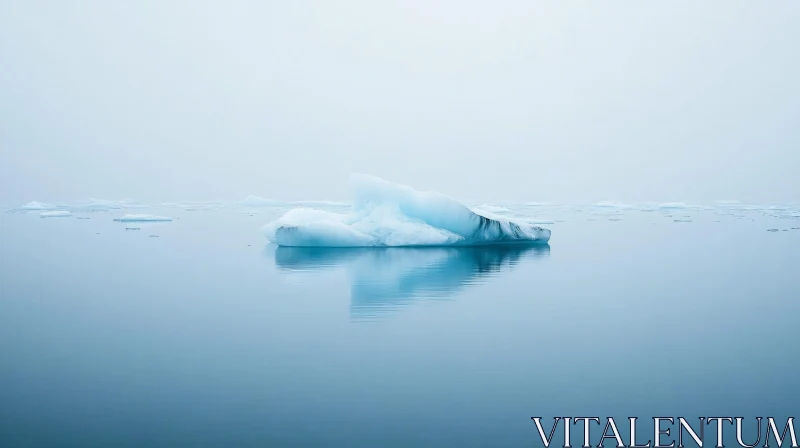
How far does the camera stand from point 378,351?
5023 millimetres

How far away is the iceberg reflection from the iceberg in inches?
10.8

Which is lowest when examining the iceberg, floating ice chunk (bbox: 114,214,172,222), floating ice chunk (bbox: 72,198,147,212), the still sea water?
→ the still sea water

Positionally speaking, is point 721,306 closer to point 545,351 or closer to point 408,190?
point 545,351

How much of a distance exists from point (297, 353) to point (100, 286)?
4.80m

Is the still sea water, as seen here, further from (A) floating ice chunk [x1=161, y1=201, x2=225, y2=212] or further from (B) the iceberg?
(A) floating ice chunk [x1=161, y1=201, x2=225, y2=212]

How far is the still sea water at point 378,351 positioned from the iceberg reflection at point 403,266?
0.08 meters

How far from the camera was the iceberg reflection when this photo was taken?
747 centimetres

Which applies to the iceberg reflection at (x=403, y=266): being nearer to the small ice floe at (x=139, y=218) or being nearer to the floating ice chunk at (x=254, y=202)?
the small ice floe at (x=139, y=218)

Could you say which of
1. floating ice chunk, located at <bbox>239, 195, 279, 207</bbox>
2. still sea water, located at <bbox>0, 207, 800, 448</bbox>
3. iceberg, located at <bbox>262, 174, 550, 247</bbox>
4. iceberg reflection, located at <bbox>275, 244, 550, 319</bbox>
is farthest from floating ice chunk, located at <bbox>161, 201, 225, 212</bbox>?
still sea water, located at <bbox>0, 207, 800, 448</bbox>

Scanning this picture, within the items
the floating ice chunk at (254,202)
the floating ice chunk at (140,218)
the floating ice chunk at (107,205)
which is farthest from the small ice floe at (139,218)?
the floating ice chunk at (254,202)

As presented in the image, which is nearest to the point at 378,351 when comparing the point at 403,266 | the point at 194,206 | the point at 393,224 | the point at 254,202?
the point at 403,266

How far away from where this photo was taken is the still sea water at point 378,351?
11.9ft

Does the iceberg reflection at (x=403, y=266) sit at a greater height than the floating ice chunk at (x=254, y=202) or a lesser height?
lesser

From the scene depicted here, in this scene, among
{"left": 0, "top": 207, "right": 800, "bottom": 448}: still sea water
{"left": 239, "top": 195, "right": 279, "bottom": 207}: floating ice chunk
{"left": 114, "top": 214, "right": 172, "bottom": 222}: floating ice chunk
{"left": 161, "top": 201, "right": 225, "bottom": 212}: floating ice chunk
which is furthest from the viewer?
{"left": 239, "top": 195, "right": 279, "bottom": 207}: floating ice chunk
